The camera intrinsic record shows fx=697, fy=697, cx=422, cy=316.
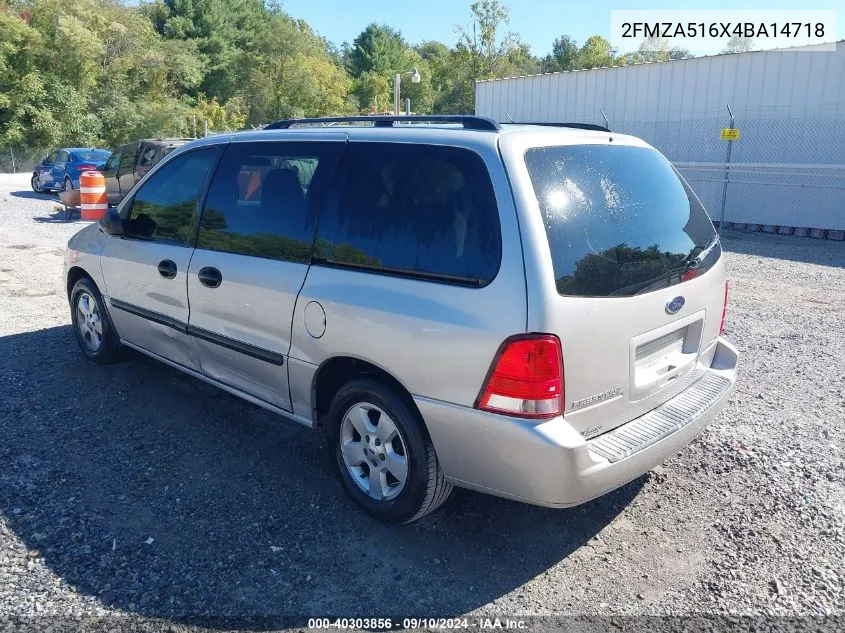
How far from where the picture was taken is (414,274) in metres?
3.12

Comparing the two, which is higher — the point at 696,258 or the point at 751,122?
the point at 751,122

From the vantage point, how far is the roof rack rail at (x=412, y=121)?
3.27 meters

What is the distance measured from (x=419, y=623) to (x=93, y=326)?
3.90 metres

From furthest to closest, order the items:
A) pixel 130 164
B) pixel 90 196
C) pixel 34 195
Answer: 1. pixel 34 195
2. pixel 130 164
3. pixel 90 196

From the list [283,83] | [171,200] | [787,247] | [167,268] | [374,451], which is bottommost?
[787,247]

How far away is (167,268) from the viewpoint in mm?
4430

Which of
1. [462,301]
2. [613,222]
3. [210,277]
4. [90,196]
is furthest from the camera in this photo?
[90,196]

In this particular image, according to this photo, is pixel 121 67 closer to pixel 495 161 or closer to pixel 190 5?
pixel 190 5

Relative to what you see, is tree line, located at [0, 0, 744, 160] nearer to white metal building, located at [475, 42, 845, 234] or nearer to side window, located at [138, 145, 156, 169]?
side window, located at [138, 145, 156, 169]

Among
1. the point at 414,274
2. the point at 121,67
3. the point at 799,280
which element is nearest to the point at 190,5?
the point at 121,67

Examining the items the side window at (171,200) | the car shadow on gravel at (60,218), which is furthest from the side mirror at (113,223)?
the car shadow on gravel at (60,218)

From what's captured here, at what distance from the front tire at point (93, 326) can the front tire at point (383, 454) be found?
261 cm

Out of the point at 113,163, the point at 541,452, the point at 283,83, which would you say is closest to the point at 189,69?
the point at 283,83

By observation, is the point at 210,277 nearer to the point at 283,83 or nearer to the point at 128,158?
the point at 128,158
